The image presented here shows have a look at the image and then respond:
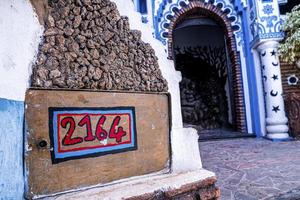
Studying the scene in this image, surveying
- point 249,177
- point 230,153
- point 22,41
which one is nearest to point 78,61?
point 22,41

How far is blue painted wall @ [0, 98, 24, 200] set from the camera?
123 cm

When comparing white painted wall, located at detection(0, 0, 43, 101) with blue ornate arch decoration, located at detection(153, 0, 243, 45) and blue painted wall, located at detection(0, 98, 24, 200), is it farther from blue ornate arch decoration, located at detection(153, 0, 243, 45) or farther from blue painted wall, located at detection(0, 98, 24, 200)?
blue ornate arch decoration, located at detection(153, 0, 243, 45)

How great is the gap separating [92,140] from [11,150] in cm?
44

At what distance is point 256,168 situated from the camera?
3297 millimetres

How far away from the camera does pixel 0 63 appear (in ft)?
4.06

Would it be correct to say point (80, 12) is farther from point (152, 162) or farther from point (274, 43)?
point (274, 43)

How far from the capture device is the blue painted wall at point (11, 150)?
123 centimetres

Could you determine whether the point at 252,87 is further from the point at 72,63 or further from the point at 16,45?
the point at 16,45

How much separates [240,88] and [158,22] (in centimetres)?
257

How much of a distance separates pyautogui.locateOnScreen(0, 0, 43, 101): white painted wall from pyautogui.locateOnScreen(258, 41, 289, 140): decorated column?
5.24 m

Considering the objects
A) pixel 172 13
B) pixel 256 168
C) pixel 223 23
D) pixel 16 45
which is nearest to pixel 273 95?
pixel 223 23

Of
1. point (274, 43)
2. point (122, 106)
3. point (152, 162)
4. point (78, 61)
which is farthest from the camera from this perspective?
point (274, 43)

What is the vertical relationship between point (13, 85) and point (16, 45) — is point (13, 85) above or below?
below

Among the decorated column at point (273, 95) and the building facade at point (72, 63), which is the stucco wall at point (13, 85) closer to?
the building facade at point (72, 63)
